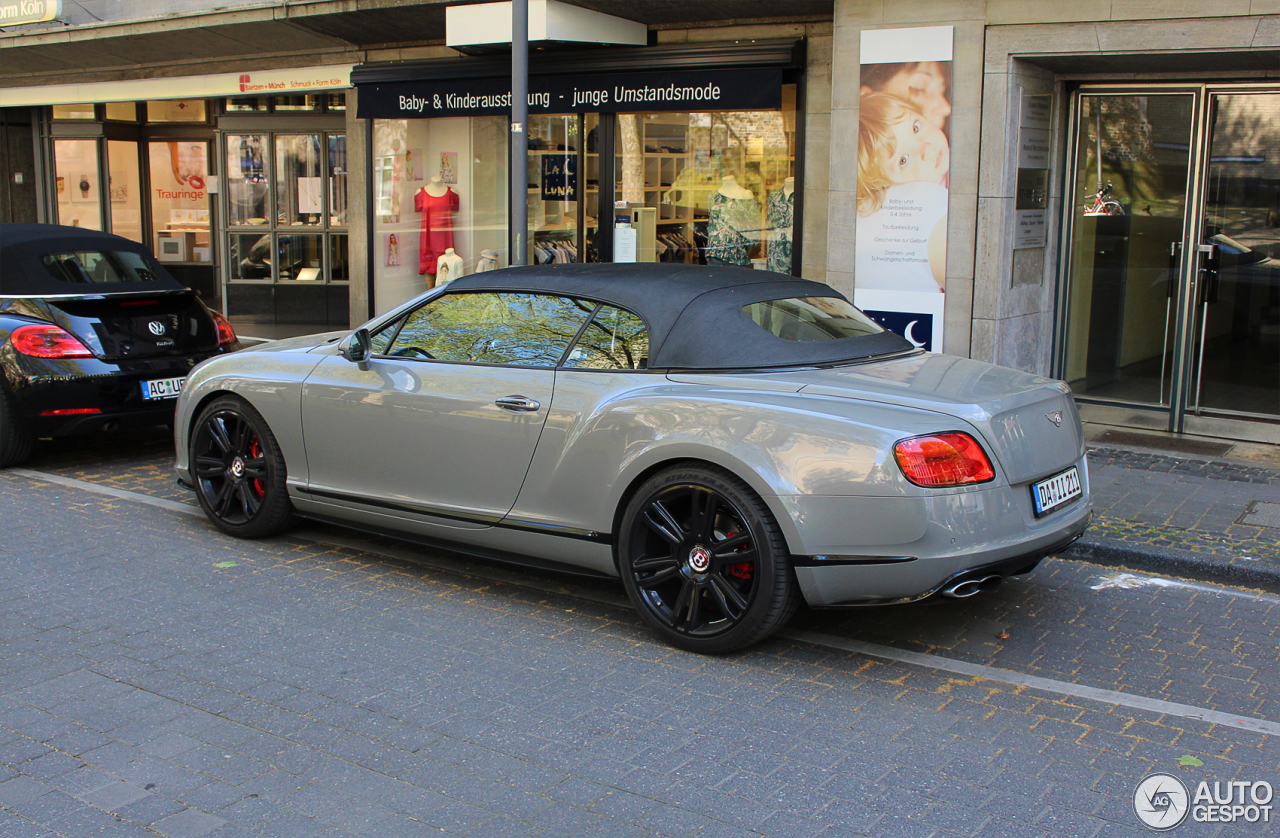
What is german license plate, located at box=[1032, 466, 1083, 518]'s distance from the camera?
4.59 meters

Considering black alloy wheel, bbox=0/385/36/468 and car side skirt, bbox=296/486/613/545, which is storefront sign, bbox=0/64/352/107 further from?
car side skirt, bbox=296/486/613/545

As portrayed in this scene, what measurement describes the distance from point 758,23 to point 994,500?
736 centimetres

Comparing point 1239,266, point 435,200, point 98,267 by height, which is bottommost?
point 98,267

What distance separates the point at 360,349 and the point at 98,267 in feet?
12.8

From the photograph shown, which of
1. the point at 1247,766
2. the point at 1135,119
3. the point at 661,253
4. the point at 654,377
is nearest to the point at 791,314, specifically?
the point at 654,377

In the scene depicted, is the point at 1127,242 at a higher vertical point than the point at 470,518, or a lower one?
higher

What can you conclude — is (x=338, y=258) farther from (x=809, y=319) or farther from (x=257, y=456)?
(x=809, y=319)

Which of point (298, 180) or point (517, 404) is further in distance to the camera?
point (298, 180)

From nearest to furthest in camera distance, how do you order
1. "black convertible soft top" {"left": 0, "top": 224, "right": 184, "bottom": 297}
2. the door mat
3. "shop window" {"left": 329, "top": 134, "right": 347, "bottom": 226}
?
"black convertible soft top" {"left": 0, "top": 224, "right": 184, "bottom": 297} → the door mat → "shop window" {"left": 329, "top": 134, "right": 347, "bottom": 226}

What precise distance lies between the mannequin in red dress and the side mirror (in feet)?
25.5

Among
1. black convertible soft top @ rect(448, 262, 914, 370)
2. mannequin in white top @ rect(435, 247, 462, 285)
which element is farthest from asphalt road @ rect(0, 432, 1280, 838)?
mannequin in white top @ rect(435, 247, 462, 285)

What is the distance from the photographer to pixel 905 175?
30.6 feet

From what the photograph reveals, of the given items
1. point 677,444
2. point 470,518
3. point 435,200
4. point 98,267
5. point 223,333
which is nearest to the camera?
point 677,444

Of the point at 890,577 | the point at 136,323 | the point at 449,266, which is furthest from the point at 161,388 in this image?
the point at 890,577
